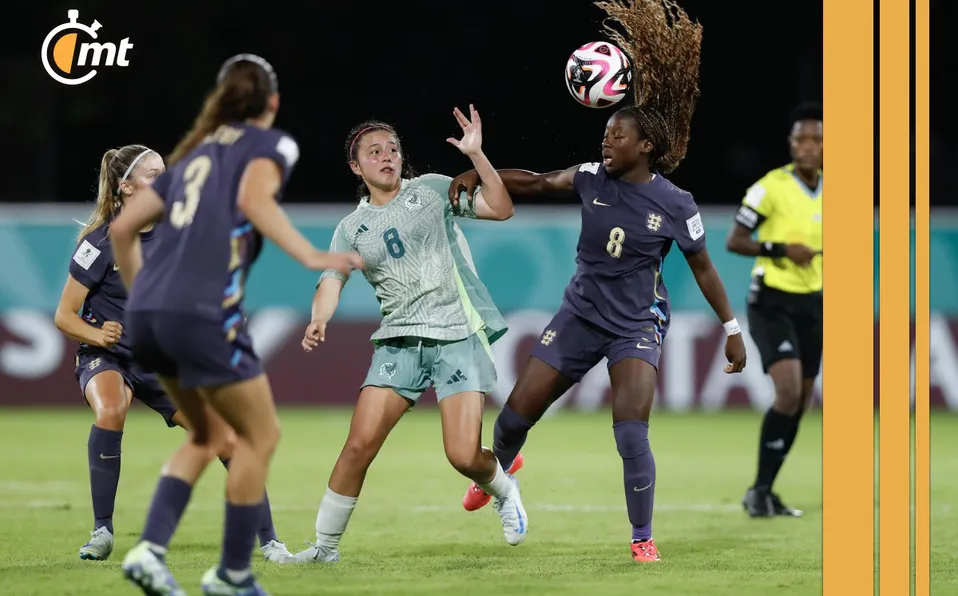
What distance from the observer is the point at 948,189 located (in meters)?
18.4

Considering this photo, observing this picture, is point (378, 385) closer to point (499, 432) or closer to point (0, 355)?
point (499, 432)

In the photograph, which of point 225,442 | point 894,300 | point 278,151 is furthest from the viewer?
point 225,442

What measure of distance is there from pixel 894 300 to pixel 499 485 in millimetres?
2520

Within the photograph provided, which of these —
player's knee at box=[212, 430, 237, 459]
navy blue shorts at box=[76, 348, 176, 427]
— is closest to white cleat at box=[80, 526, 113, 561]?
navy blue shorts at box=[76, 348, 176, 427]

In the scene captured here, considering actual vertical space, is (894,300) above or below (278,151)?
below

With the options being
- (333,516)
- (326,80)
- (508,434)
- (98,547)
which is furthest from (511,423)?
(326,80)

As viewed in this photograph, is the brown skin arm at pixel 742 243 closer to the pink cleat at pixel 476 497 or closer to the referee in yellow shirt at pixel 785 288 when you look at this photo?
the referee in yellow shirt at pixel 785 288

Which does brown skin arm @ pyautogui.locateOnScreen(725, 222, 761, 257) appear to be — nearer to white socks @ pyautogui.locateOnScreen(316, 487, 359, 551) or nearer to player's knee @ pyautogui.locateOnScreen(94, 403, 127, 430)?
white socks @ pyautogui.locateOnScreen(316, 487, 359, 551)

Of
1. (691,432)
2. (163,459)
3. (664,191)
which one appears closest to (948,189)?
(691,432)

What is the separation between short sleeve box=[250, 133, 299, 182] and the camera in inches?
179

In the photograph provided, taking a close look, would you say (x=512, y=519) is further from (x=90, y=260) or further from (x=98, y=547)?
(x=90, y=260)

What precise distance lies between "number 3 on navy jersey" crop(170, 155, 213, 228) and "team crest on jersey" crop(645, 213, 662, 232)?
2.45m

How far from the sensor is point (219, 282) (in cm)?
455

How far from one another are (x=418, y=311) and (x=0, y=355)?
939 centimetres
